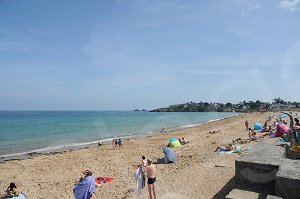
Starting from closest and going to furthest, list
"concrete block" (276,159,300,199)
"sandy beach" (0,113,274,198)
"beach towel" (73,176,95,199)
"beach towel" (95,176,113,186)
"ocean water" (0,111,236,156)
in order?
"concrete block" (276,159,300,199)
"beach towel" (73,176,95,199)
"sandy beach" (0,113,274,198)
"beach towel" (95,176,113,186)
"ocean water" (0,111,236,156)

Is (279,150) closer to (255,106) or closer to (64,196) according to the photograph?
(64,196)

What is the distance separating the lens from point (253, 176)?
6.75 meters

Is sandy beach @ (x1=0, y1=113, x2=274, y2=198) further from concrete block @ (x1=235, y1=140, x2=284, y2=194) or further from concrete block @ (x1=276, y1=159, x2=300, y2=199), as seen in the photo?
concrete block @ (x1=276, y1=159, x2=300, y2=199)

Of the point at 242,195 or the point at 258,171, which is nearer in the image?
the point at 242,195

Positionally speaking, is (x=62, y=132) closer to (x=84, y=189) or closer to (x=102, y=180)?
(x=102, y=180)

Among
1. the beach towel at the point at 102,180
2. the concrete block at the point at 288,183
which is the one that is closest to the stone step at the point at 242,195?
the concrete block at the point at 288,183

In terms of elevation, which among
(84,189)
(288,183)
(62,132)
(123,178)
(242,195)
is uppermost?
(288,183)

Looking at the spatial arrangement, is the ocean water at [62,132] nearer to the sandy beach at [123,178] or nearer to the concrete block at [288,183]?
the sandy beach at [123,178]

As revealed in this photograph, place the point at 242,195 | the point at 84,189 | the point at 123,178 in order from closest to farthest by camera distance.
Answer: the point at 242,195 < the point at 84,189 < the point at 123,178

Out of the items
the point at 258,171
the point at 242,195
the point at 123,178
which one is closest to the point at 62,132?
the point at 123,178

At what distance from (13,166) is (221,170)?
1389 centimetres

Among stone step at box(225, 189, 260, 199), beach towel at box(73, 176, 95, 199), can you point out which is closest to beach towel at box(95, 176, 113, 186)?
beach towel at box(73, 176, 95, 199)

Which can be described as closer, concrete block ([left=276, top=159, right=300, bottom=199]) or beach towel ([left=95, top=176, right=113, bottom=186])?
concrete block ([left=276, top=159, right=300, bottom=199])

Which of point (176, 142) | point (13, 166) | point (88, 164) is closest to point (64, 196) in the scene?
point (88, 164)
